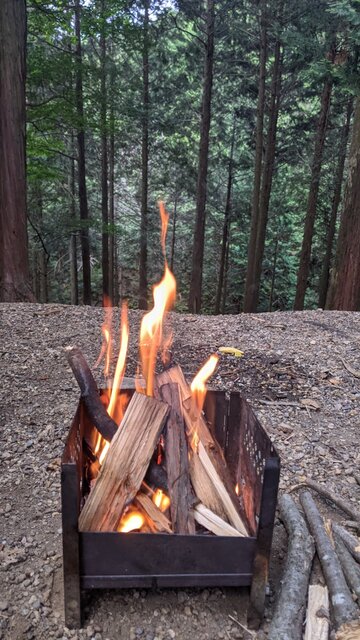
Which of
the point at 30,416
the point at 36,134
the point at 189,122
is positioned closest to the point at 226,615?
the point at 30,416

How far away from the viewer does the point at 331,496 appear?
2.68 m

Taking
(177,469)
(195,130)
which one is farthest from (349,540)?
(195,130)

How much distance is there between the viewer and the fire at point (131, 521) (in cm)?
196

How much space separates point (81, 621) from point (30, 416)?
211 centimetres

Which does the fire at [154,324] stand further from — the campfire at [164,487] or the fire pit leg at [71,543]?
the fire pit leg at [71,543]

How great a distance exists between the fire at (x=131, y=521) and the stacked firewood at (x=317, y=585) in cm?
71

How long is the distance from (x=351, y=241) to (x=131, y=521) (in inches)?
261

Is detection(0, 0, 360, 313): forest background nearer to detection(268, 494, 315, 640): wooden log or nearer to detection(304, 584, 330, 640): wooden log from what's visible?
detection(268, 494, 315, 640): wooden log

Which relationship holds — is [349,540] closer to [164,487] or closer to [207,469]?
[207,469]

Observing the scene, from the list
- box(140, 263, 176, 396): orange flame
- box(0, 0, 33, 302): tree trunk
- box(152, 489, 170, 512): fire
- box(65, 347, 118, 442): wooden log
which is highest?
box(0, 0, 33, 302): tree trunk

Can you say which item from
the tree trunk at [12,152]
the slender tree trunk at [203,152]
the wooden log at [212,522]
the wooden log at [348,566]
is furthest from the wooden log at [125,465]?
the slender tree trunk at [203,152]

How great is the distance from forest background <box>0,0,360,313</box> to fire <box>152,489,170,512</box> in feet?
17.8

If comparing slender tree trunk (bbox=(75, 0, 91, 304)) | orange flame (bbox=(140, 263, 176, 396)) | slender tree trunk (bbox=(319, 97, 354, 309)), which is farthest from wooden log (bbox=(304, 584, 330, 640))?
slender tree trunk (bbox=(319, 97, 354, 309))

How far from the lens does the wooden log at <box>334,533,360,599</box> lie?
1904 millimetres
